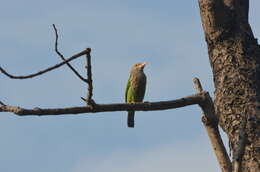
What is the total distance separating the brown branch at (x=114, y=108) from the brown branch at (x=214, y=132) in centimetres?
6

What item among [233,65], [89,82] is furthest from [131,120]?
[89,82]

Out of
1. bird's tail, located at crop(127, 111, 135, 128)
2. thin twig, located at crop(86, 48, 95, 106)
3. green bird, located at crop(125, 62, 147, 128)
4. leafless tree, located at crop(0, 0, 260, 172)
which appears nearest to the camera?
thin twig, located at crop(86, 48, 95, 106)

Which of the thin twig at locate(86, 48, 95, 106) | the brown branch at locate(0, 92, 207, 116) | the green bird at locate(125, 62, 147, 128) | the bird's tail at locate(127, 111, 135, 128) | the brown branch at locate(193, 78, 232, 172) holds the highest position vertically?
the thin twig at locate(86, 48, 95, 106)

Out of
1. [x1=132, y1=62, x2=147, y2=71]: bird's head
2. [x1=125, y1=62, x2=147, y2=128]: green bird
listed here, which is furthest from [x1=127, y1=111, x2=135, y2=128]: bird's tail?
[x1=132, y1=62, x2=147, y2=71]: bird's head

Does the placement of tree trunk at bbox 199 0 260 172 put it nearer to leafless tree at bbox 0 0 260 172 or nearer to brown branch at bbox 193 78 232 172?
leafless tree at bbox 0 0 260 172

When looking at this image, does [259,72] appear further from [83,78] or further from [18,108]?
[18,108]

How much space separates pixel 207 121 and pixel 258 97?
58cm

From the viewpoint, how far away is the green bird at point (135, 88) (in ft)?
38.6

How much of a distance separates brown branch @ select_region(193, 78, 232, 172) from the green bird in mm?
6623

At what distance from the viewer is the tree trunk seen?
4.37m

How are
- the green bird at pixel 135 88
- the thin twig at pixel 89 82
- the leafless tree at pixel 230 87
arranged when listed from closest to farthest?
the thin twig at pixel 89 82 → the leafless tree at pixel 230 87 → the green bird at pixel 135 88

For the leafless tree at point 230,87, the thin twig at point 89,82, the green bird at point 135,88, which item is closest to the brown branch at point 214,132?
the leafless tree at point 230,87

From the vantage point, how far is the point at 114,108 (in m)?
4.69

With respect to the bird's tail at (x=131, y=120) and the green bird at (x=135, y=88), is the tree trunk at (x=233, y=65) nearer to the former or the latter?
the green bird at (x=135, y=88)
